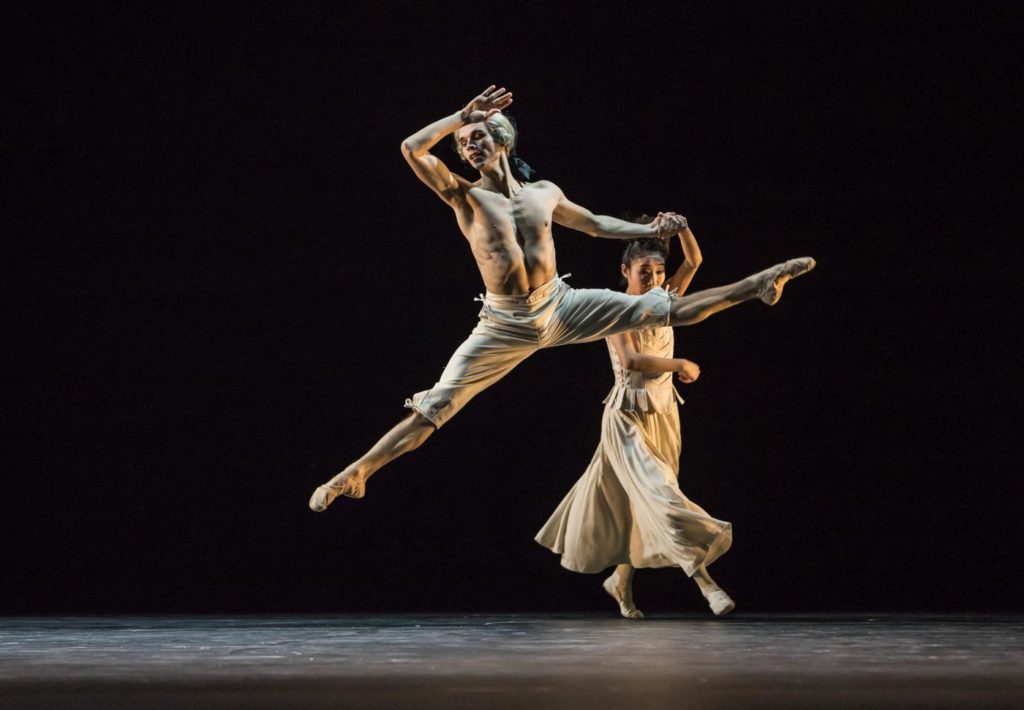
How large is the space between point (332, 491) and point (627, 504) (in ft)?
3.84

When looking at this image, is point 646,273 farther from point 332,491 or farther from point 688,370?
point 332,491

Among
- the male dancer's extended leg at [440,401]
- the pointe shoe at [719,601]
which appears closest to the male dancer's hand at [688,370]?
the male dancer's extended leg at [440,401]

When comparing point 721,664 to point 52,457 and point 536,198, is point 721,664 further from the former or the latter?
point 52,457

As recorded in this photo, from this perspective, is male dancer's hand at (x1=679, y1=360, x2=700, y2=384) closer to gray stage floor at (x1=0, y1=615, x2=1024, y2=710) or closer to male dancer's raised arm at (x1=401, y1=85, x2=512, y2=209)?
gray stage floor at (x1=0, y1=615, x2=1024, y2=710)

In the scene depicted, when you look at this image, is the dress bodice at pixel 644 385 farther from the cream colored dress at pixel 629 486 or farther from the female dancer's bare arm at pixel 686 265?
the female dancer's bare arm at pixel 686 265

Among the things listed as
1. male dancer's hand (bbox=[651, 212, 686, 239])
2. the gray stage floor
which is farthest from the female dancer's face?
the gray stage floor

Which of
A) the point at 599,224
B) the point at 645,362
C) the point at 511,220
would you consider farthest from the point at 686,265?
the point at 511,220

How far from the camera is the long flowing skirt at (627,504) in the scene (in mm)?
4633

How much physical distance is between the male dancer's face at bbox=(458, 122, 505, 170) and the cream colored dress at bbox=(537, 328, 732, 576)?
0.98 metres

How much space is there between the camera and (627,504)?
4859mm

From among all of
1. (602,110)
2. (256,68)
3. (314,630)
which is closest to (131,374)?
(256,68)

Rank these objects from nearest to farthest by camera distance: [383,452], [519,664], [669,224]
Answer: [519,664] → [669,224] → [383,452]

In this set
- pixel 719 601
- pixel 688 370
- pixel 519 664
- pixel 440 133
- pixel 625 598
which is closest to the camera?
pixel 519 664

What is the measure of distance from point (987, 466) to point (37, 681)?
4216 mm
